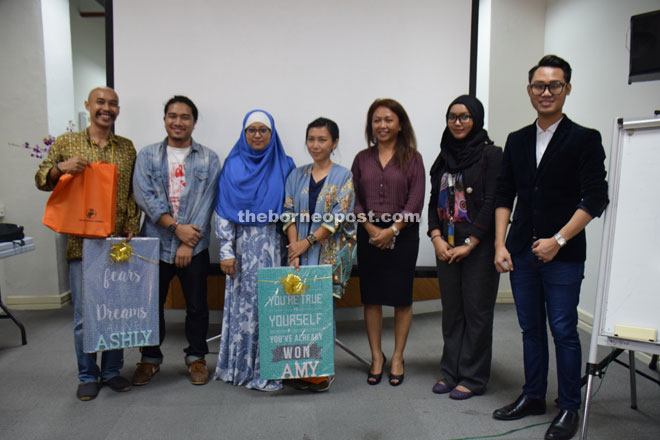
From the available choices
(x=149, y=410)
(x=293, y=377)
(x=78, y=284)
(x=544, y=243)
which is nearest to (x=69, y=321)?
(x=78, y=284)

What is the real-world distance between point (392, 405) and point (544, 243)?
1.06 meters

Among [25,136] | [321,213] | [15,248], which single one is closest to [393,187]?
[321,213]

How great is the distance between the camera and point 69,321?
3473mm

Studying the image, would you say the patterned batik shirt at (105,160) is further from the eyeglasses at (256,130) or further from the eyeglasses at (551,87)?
the eyeglasses at (551,87)

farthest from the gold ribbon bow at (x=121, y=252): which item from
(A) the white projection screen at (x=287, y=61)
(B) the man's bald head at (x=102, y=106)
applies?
(A) the white projection screen at (x=287, y=61)

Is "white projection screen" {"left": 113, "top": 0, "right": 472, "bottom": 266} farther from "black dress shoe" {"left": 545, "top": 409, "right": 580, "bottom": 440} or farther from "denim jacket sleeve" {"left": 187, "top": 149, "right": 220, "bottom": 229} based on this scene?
"black dress shoe" {"left": 545, "top": 409, "right": 580, "bottom": 440}

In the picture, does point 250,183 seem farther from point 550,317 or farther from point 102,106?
point 550,317

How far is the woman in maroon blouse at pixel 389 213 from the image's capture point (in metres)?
2.28

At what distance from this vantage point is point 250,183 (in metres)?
2.32

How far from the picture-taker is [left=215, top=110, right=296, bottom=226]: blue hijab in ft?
7.57

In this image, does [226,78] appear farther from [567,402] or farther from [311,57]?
[567,402]

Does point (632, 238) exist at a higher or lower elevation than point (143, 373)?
higher

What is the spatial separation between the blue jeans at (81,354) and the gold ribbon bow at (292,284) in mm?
1010

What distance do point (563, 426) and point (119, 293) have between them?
2112 mm
